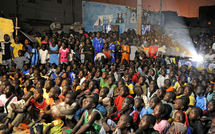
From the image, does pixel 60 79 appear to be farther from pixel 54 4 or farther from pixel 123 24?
pixel 54 4

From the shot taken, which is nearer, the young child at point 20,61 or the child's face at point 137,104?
the child's face at point 137,104

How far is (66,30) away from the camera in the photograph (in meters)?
16.8

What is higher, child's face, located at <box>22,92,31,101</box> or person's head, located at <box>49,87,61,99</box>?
person's head, located at <box>49,87,61,99</box>

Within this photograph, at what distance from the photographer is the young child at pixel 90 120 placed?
136 inches

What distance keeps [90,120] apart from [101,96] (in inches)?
47.8

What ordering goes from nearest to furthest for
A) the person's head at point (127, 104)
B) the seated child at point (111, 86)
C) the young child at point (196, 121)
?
1. the young child at point (196, 121)
2. the person's head at point (127, 104)
3. the seated child at point (111, 86)

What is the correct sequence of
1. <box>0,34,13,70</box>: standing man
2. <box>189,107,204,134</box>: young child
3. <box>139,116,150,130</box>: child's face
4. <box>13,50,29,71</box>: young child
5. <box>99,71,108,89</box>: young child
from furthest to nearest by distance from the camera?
<box>0,34,13,70</box>: standing man → <box>13,50,29,71</box>: young child → <box>99,71,108,89</box>: young child → <box>189,107,204,134</box>: young child → <box>139,116,150,130</box>: child's face

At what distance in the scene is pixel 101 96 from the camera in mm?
4672

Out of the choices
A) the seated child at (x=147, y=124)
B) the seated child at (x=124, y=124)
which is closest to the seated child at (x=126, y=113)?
the seated child at (x=124, y=124)

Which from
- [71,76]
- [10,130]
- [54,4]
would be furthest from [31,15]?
[10,130]

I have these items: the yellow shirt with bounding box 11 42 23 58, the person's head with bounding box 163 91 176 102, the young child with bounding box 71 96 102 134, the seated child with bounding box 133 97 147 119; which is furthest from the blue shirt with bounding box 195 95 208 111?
the yellow shirt with bounding box 11 42 23 58

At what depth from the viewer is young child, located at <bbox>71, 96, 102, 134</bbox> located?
3455 mm

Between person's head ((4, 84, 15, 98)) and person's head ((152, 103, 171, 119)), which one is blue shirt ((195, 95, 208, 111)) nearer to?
person's head ((152, 103, 171, 119))

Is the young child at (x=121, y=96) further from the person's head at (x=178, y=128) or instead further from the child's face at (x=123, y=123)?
the person's head at (x=178, y=128)
